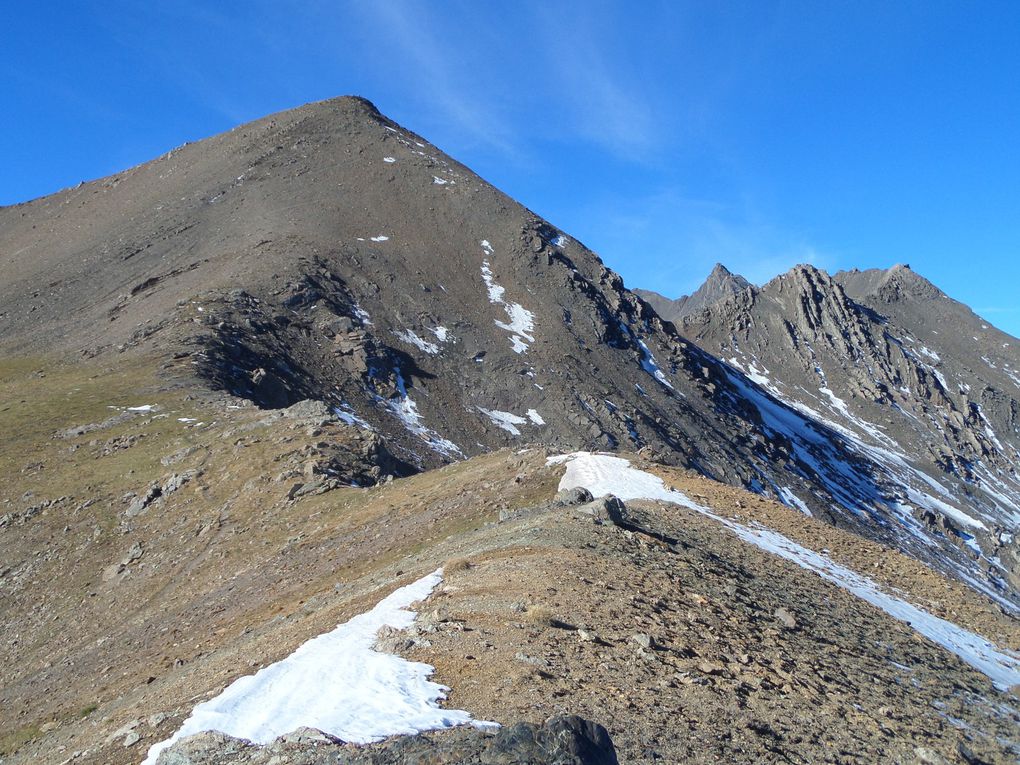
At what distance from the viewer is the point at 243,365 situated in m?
56.9

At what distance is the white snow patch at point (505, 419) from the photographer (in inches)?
2913

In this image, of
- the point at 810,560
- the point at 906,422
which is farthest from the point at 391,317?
the point at 906,422

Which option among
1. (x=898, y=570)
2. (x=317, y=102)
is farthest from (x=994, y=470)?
(x=898, y=570)

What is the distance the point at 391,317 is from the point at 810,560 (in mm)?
67221

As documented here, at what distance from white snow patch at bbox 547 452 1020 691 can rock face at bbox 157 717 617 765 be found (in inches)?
521

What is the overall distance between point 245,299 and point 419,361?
731 inches

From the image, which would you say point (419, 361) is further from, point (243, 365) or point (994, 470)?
point (994, 470)

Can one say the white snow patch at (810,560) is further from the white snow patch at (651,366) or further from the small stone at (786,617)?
the white snow patch at (651,366)

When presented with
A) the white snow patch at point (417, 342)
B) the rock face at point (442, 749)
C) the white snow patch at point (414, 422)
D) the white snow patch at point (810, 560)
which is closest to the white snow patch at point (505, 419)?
the white snow patch at point (414, 422)

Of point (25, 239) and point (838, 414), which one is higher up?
point (25, 239)

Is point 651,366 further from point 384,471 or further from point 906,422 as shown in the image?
point 906,422

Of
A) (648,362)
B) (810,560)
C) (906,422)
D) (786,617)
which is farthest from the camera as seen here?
(906,422)

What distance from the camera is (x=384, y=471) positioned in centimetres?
3375

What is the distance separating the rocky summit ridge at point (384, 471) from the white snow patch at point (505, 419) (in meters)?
0.59
